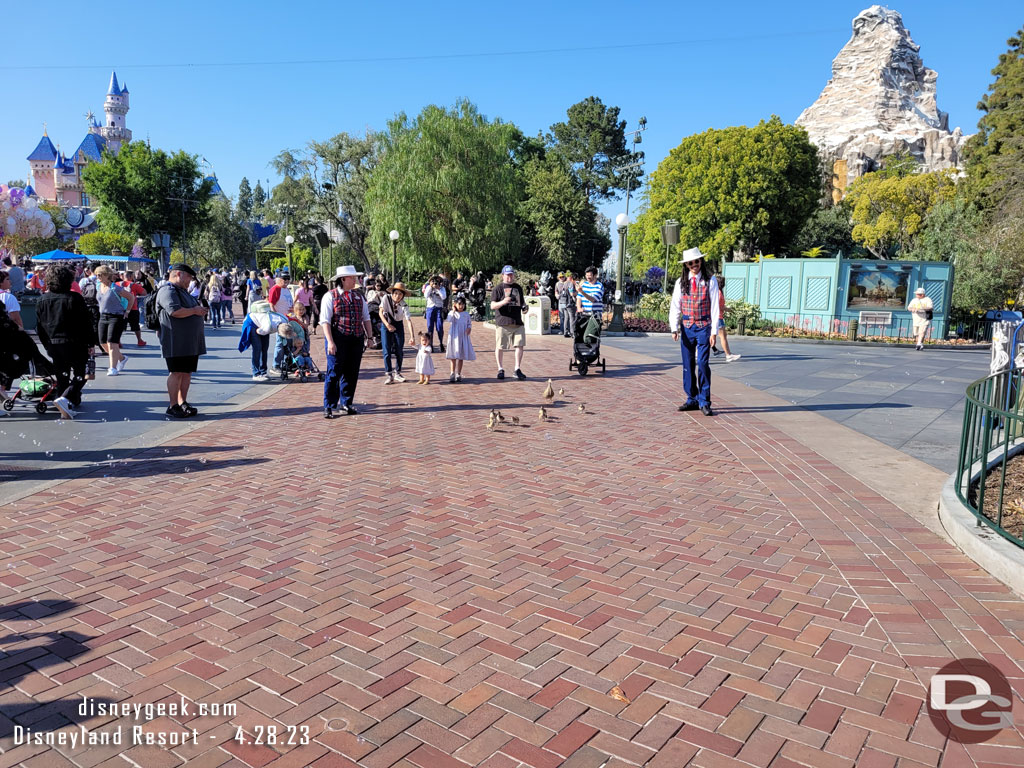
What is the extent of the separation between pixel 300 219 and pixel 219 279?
44.0 metres

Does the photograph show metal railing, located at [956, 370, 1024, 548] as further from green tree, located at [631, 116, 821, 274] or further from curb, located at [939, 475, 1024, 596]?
green tree, located at [631, 116, 821, 274]

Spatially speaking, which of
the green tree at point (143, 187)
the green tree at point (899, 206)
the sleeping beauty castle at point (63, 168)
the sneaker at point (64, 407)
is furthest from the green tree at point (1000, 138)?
the sleeping beauty castle at point (63, 168)

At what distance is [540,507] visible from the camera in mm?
5109

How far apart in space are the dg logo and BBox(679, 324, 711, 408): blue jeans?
570cm

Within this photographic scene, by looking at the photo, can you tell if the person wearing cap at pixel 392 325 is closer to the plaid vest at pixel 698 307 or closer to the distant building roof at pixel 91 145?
the plaid vest at pixel 698 307

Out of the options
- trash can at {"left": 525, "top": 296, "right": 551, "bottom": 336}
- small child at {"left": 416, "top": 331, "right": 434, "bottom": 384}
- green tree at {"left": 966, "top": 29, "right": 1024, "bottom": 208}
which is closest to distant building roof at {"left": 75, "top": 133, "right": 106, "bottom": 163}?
trash can at {"left": 525, "top": 296, "right": 551, "bottom": 336}

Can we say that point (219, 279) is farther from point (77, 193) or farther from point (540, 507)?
point (77, 193)

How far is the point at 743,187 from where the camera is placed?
40.6 metres

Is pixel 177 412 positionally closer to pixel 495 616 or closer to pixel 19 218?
pixel 495 616

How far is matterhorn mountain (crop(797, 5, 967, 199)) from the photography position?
9756 cm

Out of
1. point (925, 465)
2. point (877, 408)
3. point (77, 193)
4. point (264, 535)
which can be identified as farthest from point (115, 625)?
point (77, 193)

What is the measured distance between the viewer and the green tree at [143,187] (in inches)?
2030

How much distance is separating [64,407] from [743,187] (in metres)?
39.4

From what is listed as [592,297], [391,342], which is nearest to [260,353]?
[391,342]
